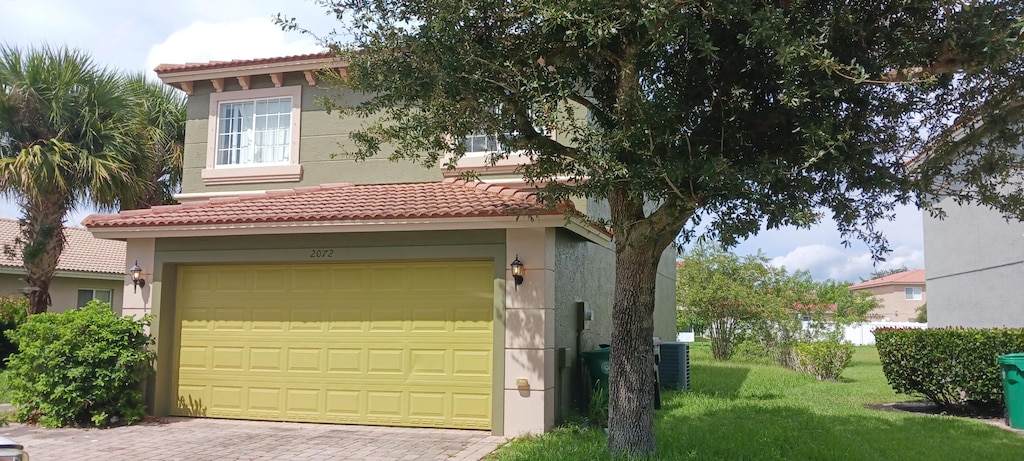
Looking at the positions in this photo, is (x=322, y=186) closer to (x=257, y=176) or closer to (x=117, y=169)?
(x=257, y=176)

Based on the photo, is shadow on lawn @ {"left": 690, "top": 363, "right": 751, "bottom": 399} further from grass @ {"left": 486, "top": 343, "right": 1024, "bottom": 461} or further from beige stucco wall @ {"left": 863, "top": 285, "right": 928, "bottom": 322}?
beige stucco wall @ {"left": 863, "top": 285, "right": 928, "bottom": 322}

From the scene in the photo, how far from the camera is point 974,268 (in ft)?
54.9

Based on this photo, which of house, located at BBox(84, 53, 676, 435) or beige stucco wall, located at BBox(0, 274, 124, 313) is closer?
house, located at BBox(84, 53, 676, 435)

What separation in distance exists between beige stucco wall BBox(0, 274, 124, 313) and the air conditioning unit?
16.6 m

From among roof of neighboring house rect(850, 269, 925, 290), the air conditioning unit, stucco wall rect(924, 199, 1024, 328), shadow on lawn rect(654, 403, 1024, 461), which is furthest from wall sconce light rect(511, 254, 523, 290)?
roof of neighboring house rect(850, 269, 925, 290)

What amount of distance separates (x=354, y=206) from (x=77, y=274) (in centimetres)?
1569

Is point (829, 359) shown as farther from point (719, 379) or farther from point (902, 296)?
point (902, 296)

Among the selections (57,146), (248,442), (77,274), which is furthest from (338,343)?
(77,274)

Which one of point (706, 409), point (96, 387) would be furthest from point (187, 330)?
point (706, 409)

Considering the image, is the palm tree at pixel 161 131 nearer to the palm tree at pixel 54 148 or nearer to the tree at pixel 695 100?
the palm tree at pixel 54 148

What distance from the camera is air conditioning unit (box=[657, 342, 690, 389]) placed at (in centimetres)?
1311

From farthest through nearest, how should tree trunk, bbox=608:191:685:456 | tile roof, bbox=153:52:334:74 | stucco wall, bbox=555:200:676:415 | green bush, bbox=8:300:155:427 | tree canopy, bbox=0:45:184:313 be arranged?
tree canopy, bbox=0:45:184:313
tile roof, bbox=153:52:334:74
stucco wall, bbox=555:200:676:415
green bush, bbox=8:300:155:427
tree trunk, bbox=608:191:685:456

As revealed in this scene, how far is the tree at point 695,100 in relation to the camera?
6328 millimetres

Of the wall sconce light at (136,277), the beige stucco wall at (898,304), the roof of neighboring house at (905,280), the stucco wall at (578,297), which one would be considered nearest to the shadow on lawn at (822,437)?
the stucco wall at (578,297)
